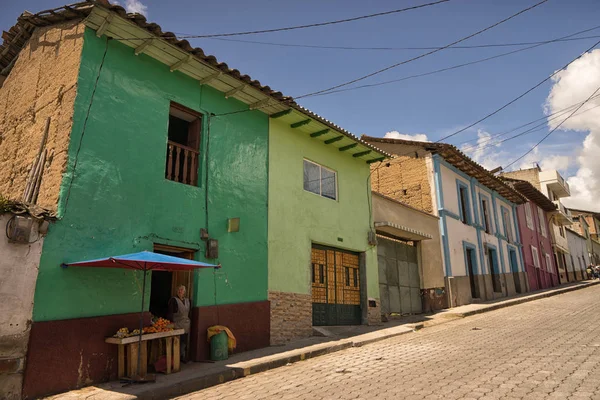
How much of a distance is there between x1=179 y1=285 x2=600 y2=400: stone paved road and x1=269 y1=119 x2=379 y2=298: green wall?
254cm

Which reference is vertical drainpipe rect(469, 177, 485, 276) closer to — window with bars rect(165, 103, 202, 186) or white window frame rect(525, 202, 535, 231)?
white window frame rect(525, 202, 535, 231)

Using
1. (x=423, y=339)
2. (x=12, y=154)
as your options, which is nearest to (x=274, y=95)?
(x=12, y=154)

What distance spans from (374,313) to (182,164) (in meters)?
7.36

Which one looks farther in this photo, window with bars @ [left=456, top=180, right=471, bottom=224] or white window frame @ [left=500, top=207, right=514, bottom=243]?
white window frame @ [left=500, top=207, right=514, bottom=243]

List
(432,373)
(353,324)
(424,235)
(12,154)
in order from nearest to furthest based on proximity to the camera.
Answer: (432,373), (12,154), (353,324), (424,235)

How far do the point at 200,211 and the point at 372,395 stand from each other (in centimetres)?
492

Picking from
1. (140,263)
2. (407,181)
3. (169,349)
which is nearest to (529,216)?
(407,181)

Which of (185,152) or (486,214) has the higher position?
(486,214)

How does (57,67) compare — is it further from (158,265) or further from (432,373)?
(432,373)

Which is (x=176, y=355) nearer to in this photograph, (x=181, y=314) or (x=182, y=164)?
(x=181, y=314)

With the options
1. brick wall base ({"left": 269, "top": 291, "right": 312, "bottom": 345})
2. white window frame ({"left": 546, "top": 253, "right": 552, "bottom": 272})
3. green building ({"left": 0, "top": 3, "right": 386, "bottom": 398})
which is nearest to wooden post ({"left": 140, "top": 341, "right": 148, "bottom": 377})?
green building ({"left": 0, "top": 3, "right": 386, "bottom": 398})

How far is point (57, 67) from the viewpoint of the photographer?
7.76m

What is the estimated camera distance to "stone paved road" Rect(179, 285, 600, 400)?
5.20 m

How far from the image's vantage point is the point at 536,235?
95.1 feet
